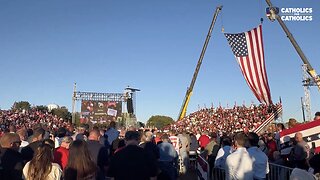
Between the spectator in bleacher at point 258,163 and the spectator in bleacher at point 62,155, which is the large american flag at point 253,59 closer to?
the spectator in bleacher at point 258,163

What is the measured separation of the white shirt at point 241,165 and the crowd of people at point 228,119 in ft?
52.3

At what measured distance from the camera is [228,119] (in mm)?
26656

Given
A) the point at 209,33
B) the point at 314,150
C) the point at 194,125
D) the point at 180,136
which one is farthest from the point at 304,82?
the point at 314,150

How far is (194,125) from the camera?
100.0 ft

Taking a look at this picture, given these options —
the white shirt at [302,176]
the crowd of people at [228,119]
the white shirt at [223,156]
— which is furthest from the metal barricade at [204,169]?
the crowd of people at [228,119]

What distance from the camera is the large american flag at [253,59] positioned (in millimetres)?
17969

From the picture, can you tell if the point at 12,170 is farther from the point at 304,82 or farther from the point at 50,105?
the point at 50,105

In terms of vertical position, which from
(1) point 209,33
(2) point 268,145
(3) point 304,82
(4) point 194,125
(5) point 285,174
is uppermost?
(1) point 209,33

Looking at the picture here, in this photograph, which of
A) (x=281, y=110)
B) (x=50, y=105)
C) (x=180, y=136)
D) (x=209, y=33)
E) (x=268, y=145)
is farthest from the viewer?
(x=50, y=105)

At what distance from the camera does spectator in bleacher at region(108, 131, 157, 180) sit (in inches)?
192

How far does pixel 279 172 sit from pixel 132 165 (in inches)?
162

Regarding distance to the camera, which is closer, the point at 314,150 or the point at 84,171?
the point at 84,171

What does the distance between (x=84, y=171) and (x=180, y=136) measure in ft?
28.0

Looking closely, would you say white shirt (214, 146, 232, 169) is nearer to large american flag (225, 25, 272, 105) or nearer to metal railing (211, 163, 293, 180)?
metal railing (211, 163, 293, 180)
